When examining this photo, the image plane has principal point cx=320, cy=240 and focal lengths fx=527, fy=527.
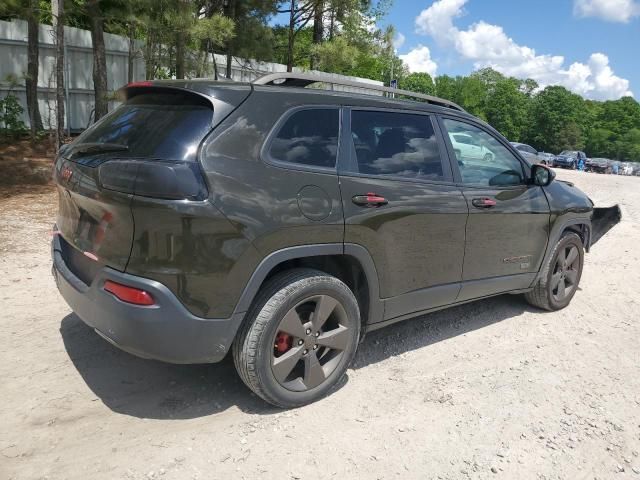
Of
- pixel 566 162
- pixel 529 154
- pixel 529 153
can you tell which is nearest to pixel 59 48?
pixel 529 154

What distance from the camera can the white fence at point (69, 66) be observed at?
39.6ft

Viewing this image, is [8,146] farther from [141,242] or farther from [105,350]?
[141,242]

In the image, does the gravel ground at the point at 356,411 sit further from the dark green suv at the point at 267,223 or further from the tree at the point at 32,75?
the tree at the point at 32,75

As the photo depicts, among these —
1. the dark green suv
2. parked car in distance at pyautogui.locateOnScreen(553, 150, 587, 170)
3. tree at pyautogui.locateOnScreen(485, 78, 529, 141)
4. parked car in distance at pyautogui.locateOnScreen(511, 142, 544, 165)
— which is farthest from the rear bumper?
tree at pyautogui.locateOnScreen(485, 78, 529, 141)

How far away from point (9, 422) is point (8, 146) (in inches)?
368

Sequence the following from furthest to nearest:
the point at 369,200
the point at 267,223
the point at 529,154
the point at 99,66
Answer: the point at 529,154 → the point at 99,66 → the point at 369,200 → the point at 267,223

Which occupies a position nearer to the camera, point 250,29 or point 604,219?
point 604,219

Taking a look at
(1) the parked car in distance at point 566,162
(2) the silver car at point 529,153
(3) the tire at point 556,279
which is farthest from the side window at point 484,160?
(1) the parked car in distance at point 566,162

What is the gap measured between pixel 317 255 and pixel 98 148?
53.9 inches

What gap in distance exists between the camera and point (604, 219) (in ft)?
21.3

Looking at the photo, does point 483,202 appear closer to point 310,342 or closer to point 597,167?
point 310,342

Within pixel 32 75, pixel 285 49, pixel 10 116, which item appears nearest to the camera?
pixel 10 116

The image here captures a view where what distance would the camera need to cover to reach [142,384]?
3275 millimetres

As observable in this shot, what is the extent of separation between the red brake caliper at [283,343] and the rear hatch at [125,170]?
0.95 meters
